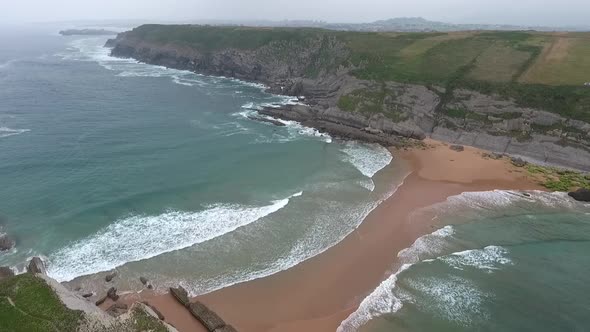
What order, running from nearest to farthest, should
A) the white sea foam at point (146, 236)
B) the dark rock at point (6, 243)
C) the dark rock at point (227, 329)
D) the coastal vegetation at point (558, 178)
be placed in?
the dark rock at point (227, 329) < the white sea foam at point (146, 236) < the dark rock at point (6, 243) < the coastal vegetation at point (558, 178)

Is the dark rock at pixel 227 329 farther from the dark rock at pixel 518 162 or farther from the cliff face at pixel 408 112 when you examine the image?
the dark rock at pixel 518 162

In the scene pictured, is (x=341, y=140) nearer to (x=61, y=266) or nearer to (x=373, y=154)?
(x=373, y=154)

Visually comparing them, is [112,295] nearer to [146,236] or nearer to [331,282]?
[146,236]

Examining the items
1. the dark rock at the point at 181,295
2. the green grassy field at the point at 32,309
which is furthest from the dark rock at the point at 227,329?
the green grassy field at the point at 32,309

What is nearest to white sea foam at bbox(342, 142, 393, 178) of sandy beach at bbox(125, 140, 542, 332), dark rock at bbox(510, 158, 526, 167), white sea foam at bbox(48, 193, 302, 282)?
sandy beach at bbox(125, 140, 542, 332)

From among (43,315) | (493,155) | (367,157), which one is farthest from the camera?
(493,155)

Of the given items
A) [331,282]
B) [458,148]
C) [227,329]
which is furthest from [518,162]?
[227,329]
